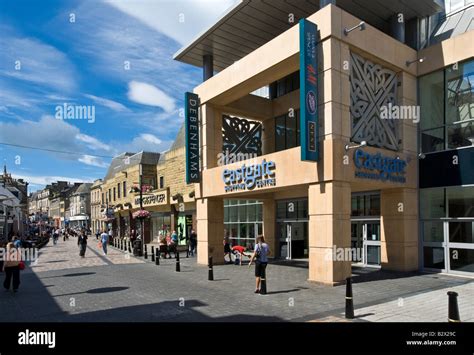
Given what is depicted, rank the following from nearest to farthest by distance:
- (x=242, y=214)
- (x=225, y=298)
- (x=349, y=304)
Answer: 1. (x=349, y=304)
2. (x=225, y=298)
3. (x=242, y=214)

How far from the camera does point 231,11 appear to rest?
52.8 ft

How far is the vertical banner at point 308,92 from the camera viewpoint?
40.1 ft

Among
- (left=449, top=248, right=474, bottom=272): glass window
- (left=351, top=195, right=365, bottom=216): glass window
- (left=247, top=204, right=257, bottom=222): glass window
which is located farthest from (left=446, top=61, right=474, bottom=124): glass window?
(left=247, top=204, right=257, bottom=222): glass window

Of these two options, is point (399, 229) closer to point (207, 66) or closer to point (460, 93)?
point (460, 93)

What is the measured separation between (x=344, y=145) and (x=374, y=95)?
3165 mm

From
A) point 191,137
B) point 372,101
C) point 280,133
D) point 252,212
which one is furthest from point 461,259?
point 252,212

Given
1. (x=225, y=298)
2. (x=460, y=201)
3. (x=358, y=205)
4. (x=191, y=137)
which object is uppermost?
(x=191, y=137)

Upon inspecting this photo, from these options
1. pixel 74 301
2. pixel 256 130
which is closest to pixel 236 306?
pixel 74 301

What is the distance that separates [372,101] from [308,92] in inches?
128

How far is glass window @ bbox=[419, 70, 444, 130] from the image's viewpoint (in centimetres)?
1498

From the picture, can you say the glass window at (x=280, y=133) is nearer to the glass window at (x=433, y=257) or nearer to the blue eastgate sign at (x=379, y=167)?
the blue eastgate sign at (x=379, y=167)

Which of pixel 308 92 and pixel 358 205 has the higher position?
pixel 308 92

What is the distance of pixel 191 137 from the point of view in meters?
18.6
